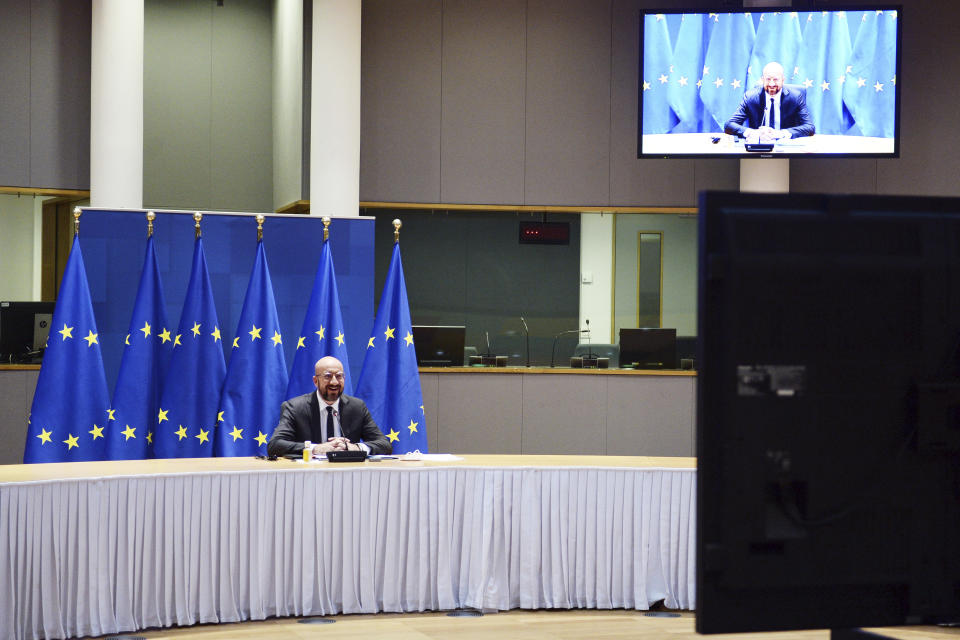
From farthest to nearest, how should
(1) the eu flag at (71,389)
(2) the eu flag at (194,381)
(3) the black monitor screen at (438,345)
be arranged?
1. (3) the black monitor screen at (438,345)
2. (2) the eu flag at (194,381)
3. (1) the eu flag at (71,389)

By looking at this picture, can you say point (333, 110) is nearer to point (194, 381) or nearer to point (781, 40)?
point (194, 381)

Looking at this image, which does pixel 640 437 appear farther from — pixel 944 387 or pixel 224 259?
pixel 944 387

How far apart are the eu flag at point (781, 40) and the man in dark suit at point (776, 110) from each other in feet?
0.18

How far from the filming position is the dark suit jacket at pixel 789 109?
27.8ft

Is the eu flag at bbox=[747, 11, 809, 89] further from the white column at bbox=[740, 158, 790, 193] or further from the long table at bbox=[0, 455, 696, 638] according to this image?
the long table at bbox=[0, 455, 696, 638]

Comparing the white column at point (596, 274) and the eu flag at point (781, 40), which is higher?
the eu flag at point (781, 40)

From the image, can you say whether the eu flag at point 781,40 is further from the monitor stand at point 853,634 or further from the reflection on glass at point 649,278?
the monitor stand at point 853,634

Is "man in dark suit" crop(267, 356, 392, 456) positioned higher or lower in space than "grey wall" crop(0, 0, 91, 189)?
lower

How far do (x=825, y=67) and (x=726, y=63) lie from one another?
0.77 m

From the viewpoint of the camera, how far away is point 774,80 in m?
8.45

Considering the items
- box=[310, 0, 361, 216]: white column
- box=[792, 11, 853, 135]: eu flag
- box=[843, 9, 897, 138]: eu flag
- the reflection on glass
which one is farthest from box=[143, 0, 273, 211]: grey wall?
box=[843, 9, 897, 138]: eu flag

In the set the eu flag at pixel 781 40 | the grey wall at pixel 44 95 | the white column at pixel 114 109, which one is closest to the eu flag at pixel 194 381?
the white column at pixel 114 109

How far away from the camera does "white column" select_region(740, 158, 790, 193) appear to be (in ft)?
30.2

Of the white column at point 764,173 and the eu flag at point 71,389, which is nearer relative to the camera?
the eu flag at point 71,389
